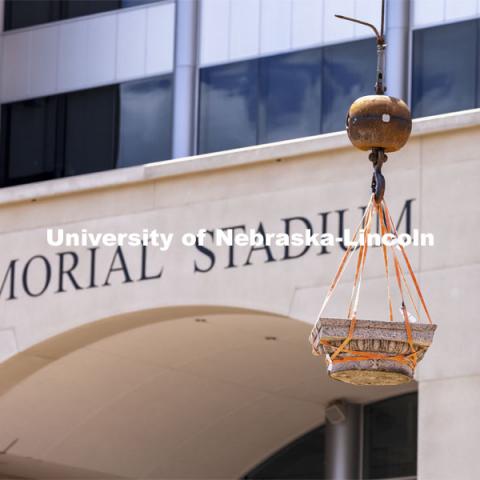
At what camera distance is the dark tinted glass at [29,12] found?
65.3 feet

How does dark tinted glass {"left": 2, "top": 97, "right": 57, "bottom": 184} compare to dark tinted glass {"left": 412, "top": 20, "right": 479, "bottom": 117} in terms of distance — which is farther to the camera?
dark tinted glass {"left": 2, "top": 97, "right": 57, "bottom": 184}

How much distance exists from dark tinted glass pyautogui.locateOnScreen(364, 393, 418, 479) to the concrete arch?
32 cm

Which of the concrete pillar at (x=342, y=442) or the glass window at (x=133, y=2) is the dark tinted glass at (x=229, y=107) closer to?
the glass window at (x=133, y=2)

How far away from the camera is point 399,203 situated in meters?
15.8

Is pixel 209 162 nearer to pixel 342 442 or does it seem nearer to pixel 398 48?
pixel 398 48

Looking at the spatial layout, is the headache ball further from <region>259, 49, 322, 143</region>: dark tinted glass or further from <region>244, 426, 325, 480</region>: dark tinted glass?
<region>244, 426, 325, 480</region>: dark tinted glass

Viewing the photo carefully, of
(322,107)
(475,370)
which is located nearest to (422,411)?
(475,370)

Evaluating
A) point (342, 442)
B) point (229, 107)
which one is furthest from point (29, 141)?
point (342, 442)

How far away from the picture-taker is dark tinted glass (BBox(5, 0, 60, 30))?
65.3 feet

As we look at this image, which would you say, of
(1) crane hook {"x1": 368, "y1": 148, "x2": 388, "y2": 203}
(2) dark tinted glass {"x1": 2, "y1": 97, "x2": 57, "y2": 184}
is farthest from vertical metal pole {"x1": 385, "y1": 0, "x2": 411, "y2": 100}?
(1) crane hook {"x1": 368, "y1": 148, "x2": 388, "y2": 203}

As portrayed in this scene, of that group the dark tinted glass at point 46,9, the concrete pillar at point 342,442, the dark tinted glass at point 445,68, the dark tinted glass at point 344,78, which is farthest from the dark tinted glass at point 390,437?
the dark tinted glass at point 46,9

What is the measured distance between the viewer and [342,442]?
2061cm

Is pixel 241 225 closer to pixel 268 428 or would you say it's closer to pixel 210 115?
pixel 210 115

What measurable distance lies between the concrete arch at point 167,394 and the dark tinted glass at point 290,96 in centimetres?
211
